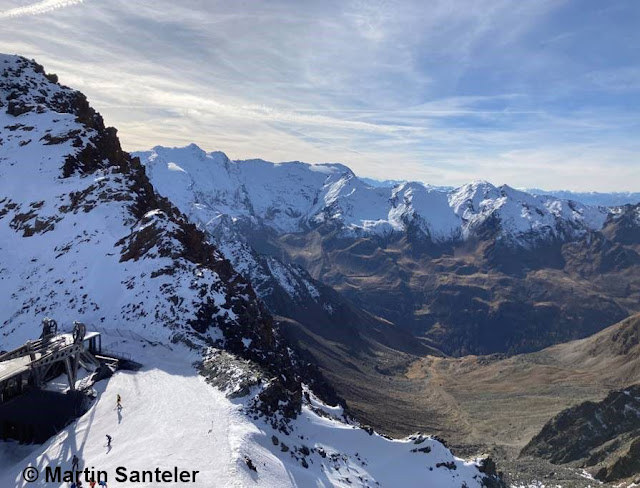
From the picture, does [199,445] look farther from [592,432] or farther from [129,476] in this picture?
[592,432]

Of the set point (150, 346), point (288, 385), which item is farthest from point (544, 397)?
point (150, 346)
